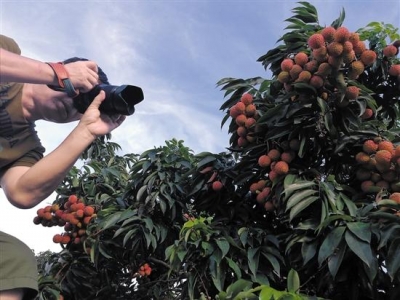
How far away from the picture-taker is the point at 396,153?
8.23 ft

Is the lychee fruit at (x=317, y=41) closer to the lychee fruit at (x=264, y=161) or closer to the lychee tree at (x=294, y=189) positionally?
the lychee tree at (x=294, y=189)

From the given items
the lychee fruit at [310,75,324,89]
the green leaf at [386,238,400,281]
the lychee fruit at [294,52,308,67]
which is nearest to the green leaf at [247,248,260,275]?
the green leaf at [386,238,400,281]

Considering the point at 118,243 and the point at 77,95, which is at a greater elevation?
the point at 118,243

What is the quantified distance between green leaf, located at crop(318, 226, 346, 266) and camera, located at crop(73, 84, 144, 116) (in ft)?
3.79

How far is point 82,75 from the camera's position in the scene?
114 cm

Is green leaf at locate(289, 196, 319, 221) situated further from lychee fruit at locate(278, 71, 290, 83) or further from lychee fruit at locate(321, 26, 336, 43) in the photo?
lychee fruit at locate(321, 26, 336, 43)

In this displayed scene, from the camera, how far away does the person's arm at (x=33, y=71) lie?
1047 millimetres

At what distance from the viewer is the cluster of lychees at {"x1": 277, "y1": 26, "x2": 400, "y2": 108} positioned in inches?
97.6

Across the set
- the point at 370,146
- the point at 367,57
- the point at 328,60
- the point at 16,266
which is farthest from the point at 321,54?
the point at 16,266

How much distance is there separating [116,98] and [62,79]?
0.14m

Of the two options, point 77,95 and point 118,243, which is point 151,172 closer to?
point 118,243

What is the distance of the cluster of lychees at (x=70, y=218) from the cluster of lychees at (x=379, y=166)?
220 cm

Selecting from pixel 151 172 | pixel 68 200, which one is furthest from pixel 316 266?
pixel 68 200

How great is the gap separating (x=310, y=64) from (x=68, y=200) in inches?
96.3
